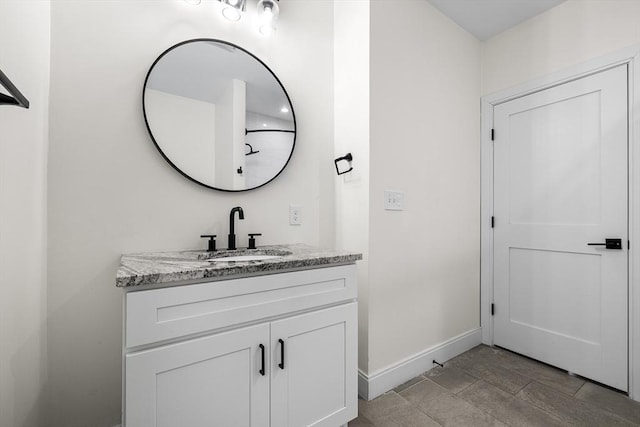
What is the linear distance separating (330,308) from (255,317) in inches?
14.3

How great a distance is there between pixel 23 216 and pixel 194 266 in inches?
26.1

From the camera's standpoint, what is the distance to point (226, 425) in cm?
101

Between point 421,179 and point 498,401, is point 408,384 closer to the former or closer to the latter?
point 498,401

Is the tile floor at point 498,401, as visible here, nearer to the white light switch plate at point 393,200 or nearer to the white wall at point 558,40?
the white light switch plate at point 393,200

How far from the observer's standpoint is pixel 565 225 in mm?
1983

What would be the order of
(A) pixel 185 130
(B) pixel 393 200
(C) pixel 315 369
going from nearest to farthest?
(C) pixel 315 369
(A) pixel 185 130
(B) pixel 393 200

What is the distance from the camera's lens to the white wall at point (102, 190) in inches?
46.8

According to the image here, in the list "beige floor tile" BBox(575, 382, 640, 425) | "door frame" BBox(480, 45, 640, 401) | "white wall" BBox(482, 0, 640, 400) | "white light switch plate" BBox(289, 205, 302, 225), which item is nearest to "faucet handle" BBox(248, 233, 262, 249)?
"white light switch plate" BBox(289, 205, 302, 225)

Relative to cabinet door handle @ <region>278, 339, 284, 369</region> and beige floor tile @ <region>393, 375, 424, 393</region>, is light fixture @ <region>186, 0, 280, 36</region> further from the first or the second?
beige floor tile @ <region>393, 375, 424, 393</region>

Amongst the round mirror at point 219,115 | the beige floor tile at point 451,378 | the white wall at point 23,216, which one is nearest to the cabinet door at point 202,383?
the white wall at point 23,216

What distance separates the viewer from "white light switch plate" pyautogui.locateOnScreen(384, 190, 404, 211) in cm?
179

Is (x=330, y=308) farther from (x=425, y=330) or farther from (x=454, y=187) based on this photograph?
(x=454, y=187)

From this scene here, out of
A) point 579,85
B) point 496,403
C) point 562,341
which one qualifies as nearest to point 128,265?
point 496,403

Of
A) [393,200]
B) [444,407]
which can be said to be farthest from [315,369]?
[393,200]
